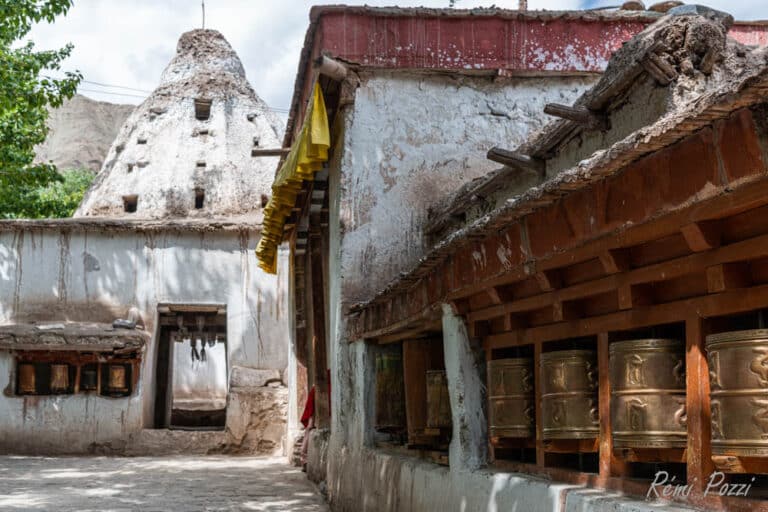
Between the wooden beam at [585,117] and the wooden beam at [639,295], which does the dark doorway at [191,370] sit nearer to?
the wooden beam at [585,117]

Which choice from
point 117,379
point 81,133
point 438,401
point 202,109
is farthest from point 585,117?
point 81,133

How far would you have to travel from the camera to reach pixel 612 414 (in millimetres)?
3555

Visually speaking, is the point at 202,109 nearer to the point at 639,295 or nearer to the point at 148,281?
the point at 148,281

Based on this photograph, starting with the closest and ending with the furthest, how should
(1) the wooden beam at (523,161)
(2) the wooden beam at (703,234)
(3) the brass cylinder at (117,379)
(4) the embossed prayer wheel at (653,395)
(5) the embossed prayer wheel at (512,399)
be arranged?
(2) the wooden beam at (703,234) < (4) the embossed prayer wheel at (653,395) < (5) the embossed prayer wheel at (512,399) < (1) the wooden beam at (523,161) < (3) the brass cylinder at (117,379)

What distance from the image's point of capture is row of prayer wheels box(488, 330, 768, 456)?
2805mm

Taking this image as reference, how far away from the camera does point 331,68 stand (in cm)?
842

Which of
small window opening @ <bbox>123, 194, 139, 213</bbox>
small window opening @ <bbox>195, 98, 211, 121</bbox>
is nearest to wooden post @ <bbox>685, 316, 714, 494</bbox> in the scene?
small window opening @ <bbox>123, 194, 139, 213</bbox>

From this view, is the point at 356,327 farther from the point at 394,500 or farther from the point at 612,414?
the point at 612,414

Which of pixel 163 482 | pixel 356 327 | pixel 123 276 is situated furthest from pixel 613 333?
pixel 123 276

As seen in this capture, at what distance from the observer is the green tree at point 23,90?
1159cm

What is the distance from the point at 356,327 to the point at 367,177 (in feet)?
4.81

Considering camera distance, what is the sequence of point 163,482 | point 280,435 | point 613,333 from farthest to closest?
point 280,435
point 163,482
point 613,333
